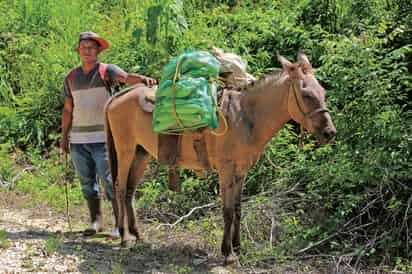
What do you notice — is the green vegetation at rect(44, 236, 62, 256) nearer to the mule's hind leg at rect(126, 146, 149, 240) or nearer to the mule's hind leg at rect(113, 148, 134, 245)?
the mule's hind leg at rect(113, 148, 134, 245)

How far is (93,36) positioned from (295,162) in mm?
2810

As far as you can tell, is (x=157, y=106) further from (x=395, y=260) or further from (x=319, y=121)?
(x=395, y=260)

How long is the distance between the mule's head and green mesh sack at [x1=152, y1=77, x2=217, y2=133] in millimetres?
764

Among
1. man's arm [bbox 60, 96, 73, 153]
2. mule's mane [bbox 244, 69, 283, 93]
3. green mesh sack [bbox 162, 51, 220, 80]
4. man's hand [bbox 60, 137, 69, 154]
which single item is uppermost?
green mesh sack [bbox 162, 51, 220, 80]

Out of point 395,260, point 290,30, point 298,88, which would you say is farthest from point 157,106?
point 290,30

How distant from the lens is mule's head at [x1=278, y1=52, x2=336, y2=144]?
5.54m

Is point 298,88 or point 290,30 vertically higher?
point 290,30

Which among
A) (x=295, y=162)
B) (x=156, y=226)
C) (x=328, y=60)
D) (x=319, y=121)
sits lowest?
(x=156, y=226)

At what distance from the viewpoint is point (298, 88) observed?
5637 millimetres

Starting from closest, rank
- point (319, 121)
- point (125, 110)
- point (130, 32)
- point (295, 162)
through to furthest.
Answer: point (319, 121)
point (125, 110)
point (295, 162)
point (130, 32)

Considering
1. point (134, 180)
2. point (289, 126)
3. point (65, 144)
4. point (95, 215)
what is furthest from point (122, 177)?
point (289, 126)

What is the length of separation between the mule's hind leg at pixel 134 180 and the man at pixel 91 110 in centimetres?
27

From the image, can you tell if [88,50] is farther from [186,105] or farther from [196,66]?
[186,105]

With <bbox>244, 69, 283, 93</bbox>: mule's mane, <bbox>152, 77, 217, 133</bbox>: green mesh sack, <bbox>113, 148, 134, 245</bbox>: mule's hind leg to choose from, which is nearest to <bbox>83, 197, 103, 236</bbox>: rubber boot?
<bbox>113, 148, 134, 245</bbox>: mule's hind leg
